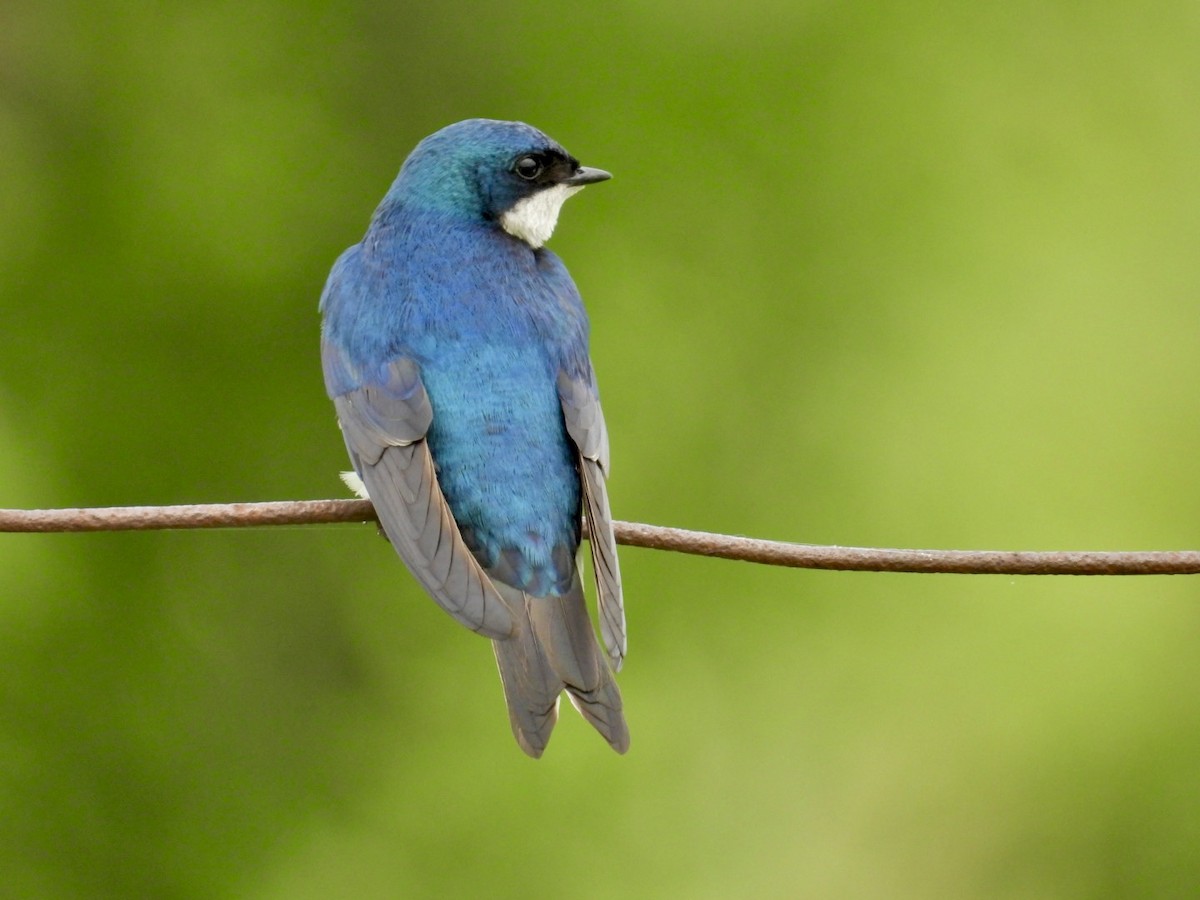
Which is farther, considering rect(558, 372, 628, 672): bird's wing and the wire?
rect(558, 372, 628, 672): bird's wing

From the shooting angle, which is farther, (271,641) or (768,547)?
(271,641)

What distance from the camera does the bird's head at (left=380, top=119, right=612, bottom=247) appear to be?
3.46 metres

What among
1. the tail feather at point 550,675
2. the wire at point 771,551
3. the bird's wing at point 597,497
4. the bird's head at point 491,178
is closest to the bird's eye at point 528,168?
the bird's head at point 491,178

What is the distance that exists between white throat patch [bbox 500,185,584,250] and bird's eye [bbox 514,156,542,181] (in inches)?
1.5

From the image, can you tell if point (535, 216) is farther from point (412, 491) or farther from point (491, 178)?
point (412, 491)

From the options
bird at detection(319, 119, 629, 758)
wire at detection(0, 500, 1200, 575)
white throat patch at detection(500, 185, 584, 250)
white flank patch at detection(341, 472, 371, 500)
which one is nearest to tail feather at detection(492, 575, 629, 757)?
bird at detection(319, 119, 629, 758)

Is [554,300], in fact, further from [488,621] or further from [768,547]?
[768,547]

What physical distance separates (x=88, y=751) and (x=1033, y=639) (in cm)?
247

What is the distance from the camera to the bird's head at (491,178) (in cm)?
346

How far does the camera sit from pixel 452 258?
329cm

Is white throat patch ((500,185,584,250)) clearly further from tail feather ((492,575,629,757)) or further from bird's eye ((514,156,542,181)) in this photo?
tail feather ((492,575,629,757))

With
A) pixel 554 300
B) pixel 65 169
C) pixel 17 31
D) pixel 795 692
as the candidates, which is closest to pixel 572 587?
pixel 554 300

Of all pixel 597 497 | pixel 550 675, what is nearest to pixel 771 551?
pixel 550 675

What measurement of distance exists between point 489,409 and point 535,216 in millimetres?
690
